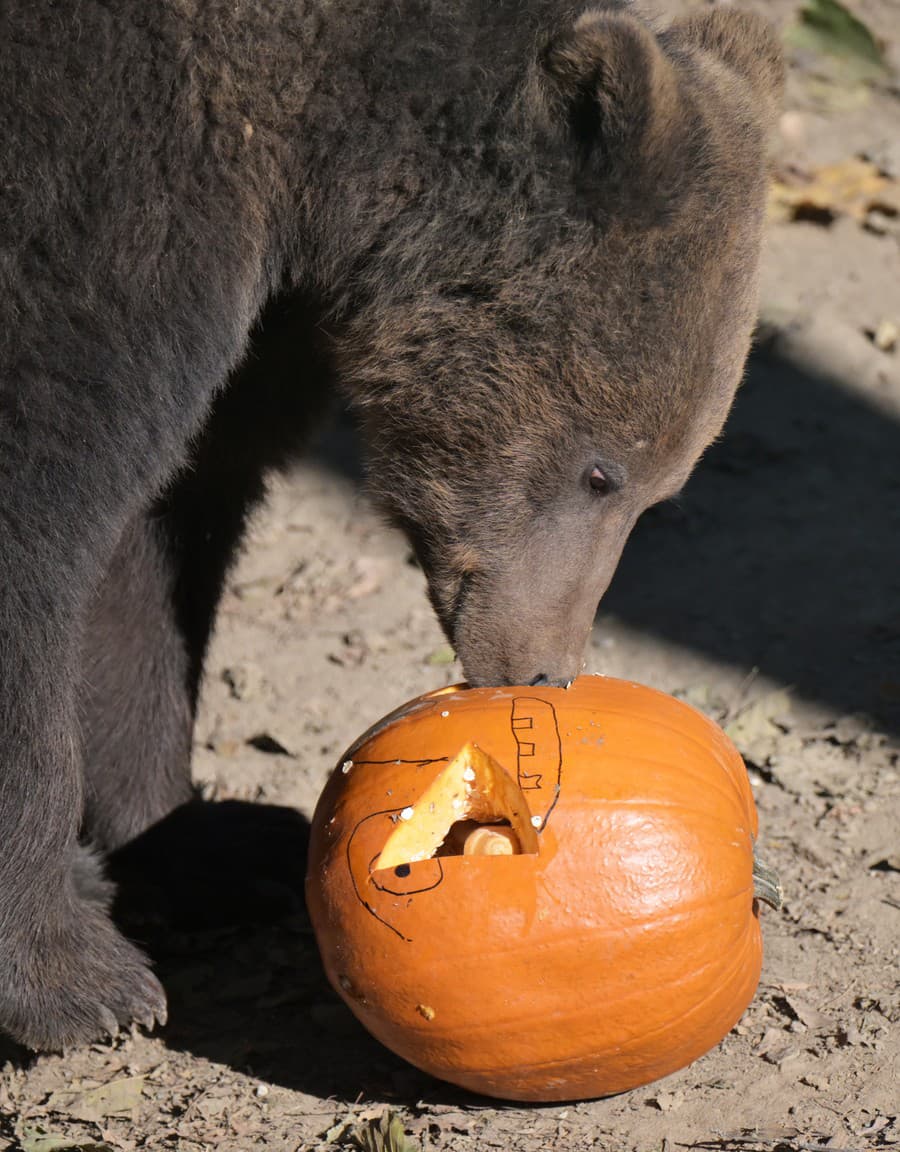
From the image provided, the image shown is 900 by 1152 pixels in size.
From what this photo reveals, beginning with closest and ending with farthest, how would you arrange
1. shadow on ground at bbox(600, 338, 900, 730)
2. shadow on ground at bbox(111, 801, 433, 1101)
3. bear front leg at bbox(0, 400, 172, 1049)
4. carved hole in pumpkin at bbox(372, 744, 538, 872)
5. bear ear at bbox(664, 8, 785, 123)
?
1. carved hole in pumpkin at bbox(372, 744, 538, 872)
2. bear front leg at bbox(0, 400, 172, 1049)
3. shadow on ground at bbox(111, 801, 433, 1101)
4. bear ear at bbox(664, 8, 785, 123)
5. shadow on ground at bbox(600, 338, 900, 730)

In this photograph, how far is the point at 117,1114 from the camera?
340cm


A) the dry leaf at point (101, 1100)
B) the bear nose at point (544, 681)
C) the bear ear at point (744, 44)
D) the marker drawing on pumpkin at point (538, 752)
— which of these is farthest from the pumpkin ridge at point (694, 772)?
the bear ear at point (744, 44)

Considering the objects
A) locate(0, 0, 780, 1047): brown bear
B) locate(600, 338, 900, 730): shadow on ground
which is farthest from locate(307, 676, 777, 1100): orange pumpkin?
locate(600, 338, 900, 730): shadow on ground

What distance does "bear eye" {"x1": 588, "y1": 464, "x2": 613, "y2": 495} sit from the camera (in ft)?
11.8

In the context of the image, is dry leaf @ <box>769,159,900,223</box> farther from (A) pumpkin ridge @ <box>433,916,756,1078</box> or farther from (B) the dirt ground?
(A) pumpkin ridge @ <box>433,916,756,1078</box>

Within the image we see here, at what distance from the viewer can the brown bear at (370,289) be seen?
122 inches

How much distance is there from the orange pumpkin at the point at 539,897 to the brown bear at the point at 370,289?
0.62 metres

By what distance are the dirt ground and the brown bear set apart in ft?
1.27

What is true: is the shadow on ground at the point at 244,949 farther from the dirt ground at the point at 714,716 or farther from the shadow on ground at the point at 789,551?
the shadow on ground at the point at 789,551

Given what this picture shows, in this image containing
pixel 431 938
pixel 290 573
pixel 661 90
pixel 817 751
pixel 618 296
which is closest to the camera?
pixel 431 938

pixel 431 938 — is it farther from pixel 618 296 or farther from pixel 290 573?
pixel 290 573

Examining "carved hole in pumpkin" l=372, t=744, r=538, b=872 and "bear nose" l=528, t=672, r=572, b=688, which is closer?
"carved hole in pumpkin" l=372, t=744, r=538, b=872

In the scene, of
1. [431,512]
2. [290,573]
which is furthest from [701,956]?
[290,573]

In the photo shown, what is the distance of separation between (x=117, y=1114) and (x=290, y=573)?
118 inches
